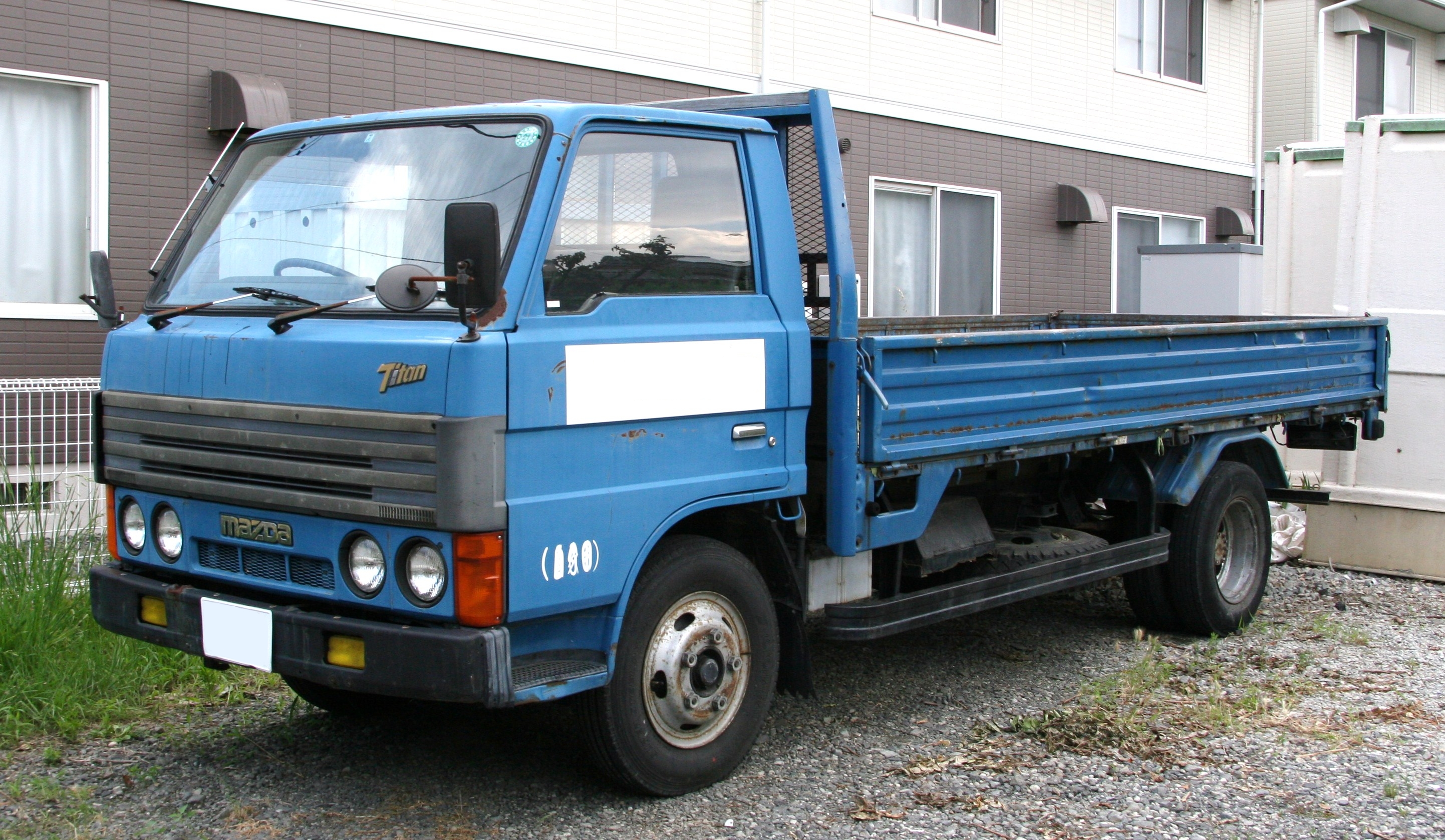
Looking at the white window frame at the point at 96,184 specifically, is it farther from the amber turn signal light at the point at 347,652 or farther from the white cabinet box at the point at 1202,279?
the white cabinet box at the point at 1202,279

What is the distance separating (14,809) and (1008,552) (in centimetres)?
385

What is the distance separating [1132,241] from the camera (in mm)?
16734

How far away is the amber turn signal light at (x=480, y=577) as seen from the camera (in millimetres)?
3684

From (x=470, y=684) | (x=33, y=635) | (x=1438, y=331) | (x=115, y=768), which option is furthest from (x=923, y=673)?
(x=1438, y=331)

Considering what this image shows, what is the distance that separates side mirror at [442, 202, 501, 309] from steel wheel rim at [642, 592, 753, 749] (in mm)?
1242

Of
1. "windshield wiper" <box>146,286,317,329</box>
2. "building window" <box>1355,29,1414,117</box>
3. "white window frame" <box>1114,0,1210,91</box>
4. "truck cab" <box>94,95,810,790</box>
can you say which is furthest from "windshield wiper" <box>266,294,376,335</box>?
"building window" <box>1355,29,1414,117</box>

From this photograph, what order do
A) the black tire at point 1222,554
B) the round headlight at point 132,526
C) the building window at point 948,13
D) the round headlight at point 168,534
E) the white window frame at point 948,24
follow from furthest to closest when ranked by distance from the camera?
the building window at point 948,13 < the white window frame at point 948,24 < the black tire at point 1222,554 < the round headlight at point 132,526 < the round headlight at point 168,534

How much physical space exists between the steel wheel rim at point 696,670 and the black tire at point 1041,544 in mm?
1723

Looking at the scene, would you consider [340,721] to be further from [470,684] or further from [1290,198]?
[1290,198]

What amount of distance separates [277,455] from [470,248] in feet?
3.07

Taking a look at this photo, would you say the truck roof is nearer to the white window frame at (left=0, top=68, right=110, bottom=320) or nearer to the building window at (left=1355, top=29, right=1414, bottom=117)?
the white window frame at (left=0, top=68, right=110, bottom=320)

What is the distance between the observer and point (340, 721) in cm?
522

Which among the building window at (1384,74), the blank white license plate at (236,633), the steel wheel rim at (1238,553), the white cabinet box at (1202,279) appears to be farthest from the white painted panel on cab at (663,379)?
the building window at (1384,74)

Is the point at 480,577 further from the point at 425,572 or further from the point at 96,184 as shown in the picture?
the point at 96,184
